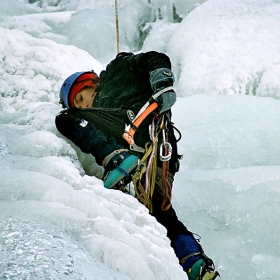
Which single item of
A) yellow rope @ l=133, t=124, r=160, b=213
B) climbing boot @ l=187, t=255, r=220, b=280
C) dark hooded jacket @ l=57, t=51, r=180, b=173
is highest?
dark hooded jacket @ l=57, t=51, r=180, b=173

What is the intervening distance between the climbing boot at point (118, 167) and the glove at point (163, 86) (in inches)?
8.3

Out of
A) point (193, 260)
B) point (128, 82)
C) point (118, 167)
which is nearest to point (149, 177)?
point (118, 167)

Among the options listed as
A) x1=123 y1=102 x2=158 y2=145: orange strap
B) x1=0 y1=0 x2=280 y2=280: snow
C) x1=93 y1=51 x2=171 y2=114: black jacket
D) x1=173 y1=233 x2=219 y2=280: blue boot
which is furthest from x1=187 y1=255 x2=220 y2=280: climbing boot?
x1=93 y1=51 x2=171 y2=114: black jacket

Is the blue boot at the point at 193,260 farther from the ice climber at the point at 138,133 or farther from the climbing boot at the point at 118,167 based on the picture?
the climbing boot at the point at 118,167

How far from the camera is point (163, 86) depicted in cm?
139

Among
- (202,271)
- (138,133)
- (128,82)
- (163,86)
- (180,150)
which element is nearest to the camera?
(202,271)

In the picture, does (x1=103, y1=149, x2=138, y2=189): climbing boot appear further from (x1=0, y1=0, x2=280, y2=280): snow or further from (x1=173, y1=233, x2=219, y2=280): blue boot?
(x1=173, y1=233, x2=219, y2=280): blue boot

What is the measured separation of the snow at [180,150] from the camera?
0.71 metres

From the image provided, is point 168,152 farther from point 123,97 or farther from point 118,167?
point 123,97

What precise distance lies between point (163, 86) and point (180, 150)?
1.08 meters

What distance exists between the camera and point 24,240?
2.07 feet

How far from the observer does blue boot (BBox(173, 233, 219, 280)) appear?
129 centimetres

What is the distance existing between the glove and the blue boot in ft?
1.62

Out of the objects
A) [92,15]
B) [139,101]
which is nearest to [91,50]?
[92,15]
